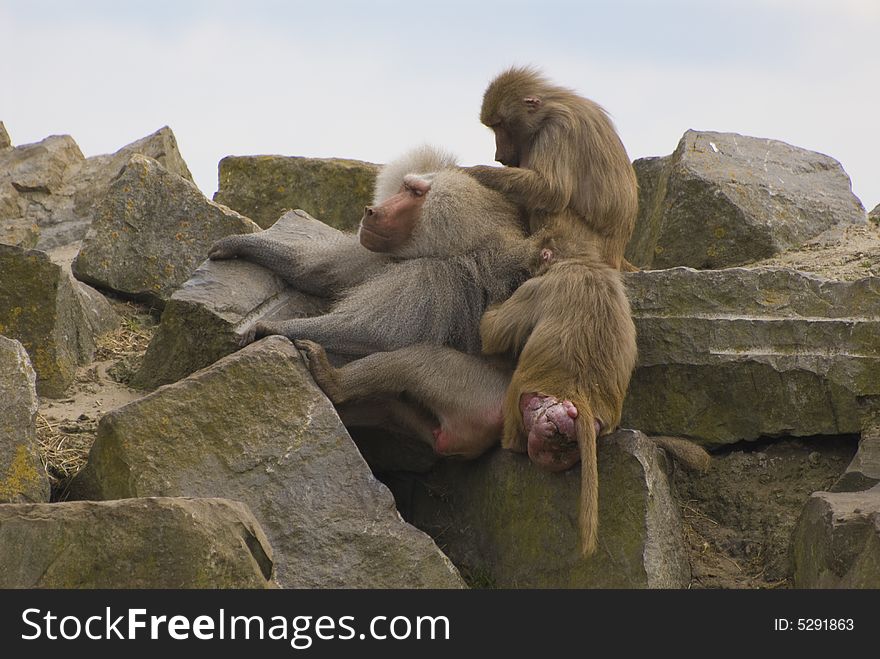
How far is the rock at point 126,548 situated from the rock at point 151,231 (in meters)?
3.34

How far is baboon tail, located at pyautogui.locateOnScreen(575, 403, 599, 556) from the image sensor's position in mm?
4613

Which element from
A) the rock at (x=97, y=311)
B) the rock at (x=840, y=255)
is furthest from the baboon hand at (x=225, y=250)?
the rock at (x=840, y=255)

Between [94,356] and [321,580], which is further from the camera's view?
[94,356]

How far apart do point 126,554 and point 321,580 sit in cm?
109

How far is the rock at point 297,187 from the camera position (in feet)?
27.8

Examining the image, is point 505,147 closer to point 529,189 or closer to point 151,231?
point 529,189

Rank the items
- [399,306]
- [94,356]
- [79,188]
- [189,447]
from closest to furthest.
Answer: [189,447] < [399,306] < [94,356] < [79,188]

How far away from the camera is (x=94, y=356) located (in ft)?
21.1

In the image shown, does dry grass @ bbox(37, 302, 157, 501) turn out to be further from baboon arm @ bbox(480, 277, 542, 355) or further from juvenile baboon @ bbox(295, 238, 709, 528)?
baboon arm @ bbox(480, 277, 542, 355)

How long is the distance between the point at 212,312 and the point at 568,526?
6.59 ft

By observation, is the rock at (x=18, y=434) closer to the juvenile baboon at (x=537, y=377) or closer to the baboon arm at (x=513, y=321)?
the juvenile baboon at (x=537, y=377)

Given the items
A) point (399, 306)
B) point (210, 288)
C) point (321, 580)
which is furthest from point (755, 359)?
point (210, 288)

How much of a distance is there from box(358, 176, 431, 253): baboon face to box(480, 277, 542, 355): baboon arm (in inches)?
24.3

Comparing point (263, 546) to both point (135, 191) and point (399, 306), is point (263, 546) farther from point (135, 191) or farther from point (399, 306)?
point (135, 191)
